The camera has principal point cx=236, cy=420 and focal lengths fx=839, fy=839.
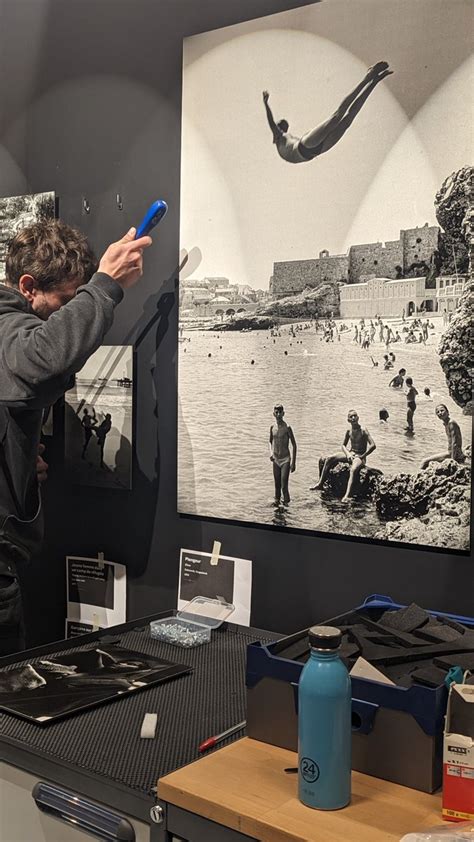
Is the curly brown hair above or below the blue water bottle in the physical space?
above

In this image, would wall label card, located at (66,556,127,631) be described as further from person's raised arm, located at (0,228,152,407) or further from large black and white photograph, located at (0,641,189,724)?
person's raised arm, located at (0,228,152,407)

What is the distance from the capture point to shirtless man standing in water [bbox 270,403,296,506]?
2055 mm

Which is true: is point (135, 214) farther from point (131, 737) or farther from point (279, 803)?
point (279, 803)

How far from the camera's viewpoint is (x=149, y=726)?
151 centimetres

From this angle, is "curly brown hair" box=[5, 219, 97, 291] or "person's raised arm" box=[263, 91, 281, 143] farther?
"curly brown hair" box=[5, 219, 97, 291]

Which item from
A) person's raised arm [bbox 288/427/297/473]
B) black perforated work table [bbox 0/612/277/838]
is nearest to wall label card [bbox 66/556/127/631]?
black perforated work table [bbox 0/612/277/838]

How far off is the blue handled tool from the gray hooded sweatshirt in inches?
7.2

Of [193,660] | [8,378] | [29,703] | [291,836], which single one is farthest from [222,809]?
[8,378]

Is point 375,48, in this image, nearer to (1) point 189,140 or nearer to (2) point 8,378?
(1) point 189,140

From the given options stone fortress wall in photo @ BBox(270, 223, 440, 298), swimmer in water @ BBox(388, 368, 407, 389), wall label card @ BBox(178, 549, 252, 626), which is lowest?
wall label card @ BBox(178, 549, 252, 626)

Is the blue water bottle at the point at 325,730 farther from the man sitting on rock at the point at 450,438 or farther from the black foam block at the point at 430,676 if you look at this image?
the man sitting on rock at the point at 450,438

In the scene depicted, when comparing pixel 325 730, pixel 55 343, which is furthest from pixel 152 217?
pixel 325 730

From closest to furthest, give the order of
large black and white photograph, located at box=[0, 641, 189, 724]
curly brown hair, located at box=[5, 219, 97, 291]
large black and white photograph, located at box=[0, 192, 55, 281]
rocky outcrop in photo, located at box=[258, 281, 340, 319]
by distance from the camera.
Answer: large black and white photograph, located at box=[0, 641, 189, 724]
rocky outcrop in photo, located at box=[258, 281, 340, 319]
curly brown hair, located at box=[5, 219, 97, 291]
large black and white photograph, located at box=[0, 192, 55, 281]

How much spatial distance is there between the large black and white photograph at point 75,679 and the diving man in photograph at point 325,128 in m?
1.23
